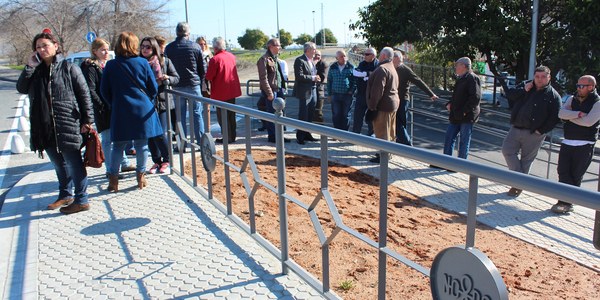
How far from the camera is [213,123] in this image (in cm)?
1131

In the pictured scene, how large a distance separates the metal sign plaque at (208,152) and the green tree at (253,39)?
66727mm

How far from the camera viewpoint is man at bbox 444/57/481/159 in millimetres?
7285

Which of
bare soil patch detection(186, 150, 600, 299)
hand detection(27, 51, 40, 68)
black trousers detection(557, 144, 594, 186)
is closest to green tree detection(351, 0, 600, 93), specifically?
black trousers detection(557, 144, 594, 186)

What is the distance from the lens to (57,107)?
4.62 metres

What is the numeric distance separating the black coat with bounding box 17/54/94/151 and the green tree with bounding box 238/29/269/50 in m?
66.7

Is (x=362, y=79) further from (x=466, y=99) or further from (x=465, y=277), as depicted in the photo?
(x=465, y=277)

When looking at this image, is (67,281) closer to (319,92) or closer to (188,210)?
(188,210)

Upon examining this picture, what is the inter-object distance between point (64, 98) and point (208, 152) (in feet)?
4.43

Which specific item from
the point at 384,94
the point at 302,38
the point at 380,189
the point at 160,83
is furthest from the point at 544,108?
the point at 302,38

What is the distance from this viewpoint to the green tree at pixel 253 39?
70.2 meters

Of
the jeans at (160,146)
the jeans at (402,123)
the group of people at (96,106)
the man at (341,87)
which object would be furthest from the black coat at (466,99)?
the jeans at (160,146)

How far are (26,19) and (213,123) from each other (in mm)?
35567

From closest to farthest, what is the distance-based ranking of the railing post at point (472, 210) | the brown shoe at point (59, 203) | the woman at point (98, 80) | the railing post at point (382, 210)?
the railing post at point (472, 210)
the railing post at point (382, 210)
the brown shoe at point (59, 203)
the woman at point (98, 80)

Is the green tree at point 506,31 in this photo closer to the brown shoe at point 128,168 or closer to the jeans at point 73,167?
the brown shoe at point 128,168
